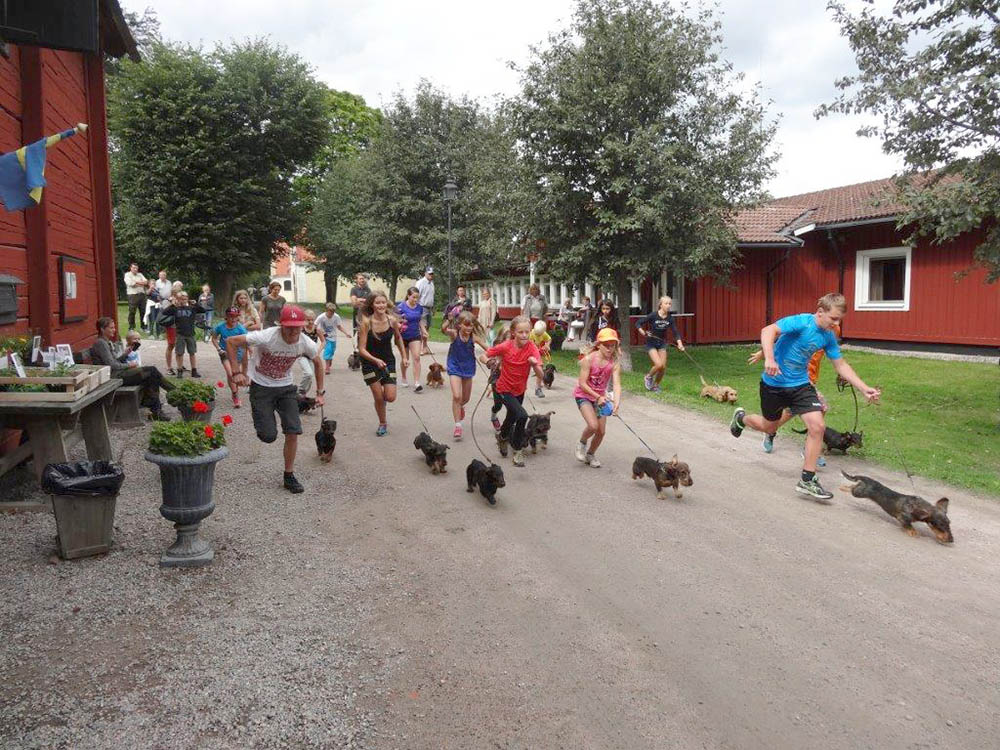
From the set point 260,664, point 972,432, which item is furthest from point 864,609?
point 972,432

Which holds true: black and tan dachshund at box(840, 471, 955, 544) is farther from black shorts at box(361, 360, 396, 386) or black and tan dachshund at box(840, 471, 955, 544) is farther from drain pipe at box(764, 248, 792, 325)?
drain pipe at box(764, 248, 792, 325)

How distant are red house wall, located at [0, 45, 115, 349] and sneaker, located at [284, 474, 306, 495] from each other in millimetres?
3434

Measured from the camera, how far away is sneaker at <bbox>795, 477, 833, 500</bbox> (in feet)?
23.8

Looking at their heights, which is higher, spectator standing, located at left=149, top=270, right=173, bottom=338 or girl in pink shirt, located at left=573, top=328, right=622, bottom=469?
spectator standing, located at left=149, top=270, right=173, bottom=338

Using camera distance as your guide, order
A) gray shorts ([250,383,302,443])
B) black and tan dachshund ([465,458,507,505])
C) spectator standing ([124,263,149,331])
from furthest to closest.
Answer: spectator standing ([124,263,149,331]) < gray shorts ([250,383,302,443]) < black and tan dachshund ([465,458,507,505])

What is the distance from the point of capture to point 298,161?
31.4 m

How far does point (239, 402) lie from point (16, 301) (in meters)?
4.44

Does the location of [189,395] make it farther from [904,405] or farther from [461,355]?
[904,405]

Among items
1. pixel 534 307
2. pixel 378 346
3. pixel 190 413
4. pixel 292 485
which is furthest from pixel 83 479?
pixel 534 307

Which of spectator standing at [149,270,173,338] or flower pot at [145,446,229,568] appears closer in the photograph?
flower pot at [145,446,229,568]

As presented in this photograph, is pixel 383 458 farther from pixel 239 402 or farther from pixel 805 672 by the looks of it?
pixel 805 672

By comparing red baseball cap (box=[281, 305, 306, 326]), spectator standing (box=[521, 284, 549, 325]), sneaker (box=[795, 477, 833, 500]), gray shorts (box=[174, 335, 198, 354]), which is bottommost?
sneaker (box=[795, 477, 833, 500])

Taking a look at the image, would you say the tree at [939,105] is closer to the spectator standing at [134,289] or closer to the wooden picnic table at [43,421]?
the wooden picnic table at [43,421]

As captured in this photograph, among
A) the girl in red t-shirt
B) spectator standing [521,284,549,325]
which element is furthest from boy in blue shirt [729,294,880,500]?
spectator standing [521,284,549,325]
